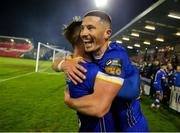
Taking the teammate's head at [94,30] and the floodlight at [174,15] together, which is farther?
the floodlight at [174,15]

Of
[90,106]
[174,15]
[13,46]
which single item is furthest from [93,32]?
[13,46]

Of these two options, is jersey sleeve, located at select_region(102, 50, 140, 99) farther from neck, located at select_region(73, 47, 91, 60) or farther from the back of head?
the back of head

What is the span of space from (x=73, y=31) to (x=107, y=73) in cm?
94

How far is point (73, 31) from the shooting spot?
2.78 meters

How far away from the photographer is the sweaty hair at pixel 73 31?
9.03ft

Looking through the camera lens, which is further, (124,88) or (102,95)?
(124,88)

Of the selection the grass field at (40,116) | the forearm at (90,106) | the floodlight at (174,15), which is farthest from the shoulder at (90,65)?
the floodlight at (174,15)

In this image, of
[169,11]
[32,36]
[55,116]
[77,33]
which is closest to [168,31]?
[169,11]

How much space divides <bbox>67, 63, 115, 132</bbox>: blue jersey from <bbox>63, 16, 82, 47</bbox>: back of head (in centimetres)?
64

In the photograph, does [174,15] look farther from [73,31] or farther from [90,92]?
→ [90,92]

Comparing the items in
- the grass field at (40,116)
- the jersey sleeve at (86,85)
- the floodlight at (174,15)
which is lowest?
the grass field at (40,116)

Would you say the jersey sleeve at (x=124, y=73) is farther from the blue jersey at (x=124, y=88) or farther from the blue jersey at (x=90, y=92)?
the blue jersey at (x=90, y=92)

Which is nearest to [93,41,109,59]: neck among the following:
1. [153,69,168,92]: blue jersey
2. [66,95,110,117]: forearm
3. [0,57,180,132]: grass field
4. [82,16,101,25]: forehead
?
[82,16,101,25]: forehead

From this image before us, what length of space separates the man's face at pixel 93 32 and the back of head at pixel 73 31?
52 cm
